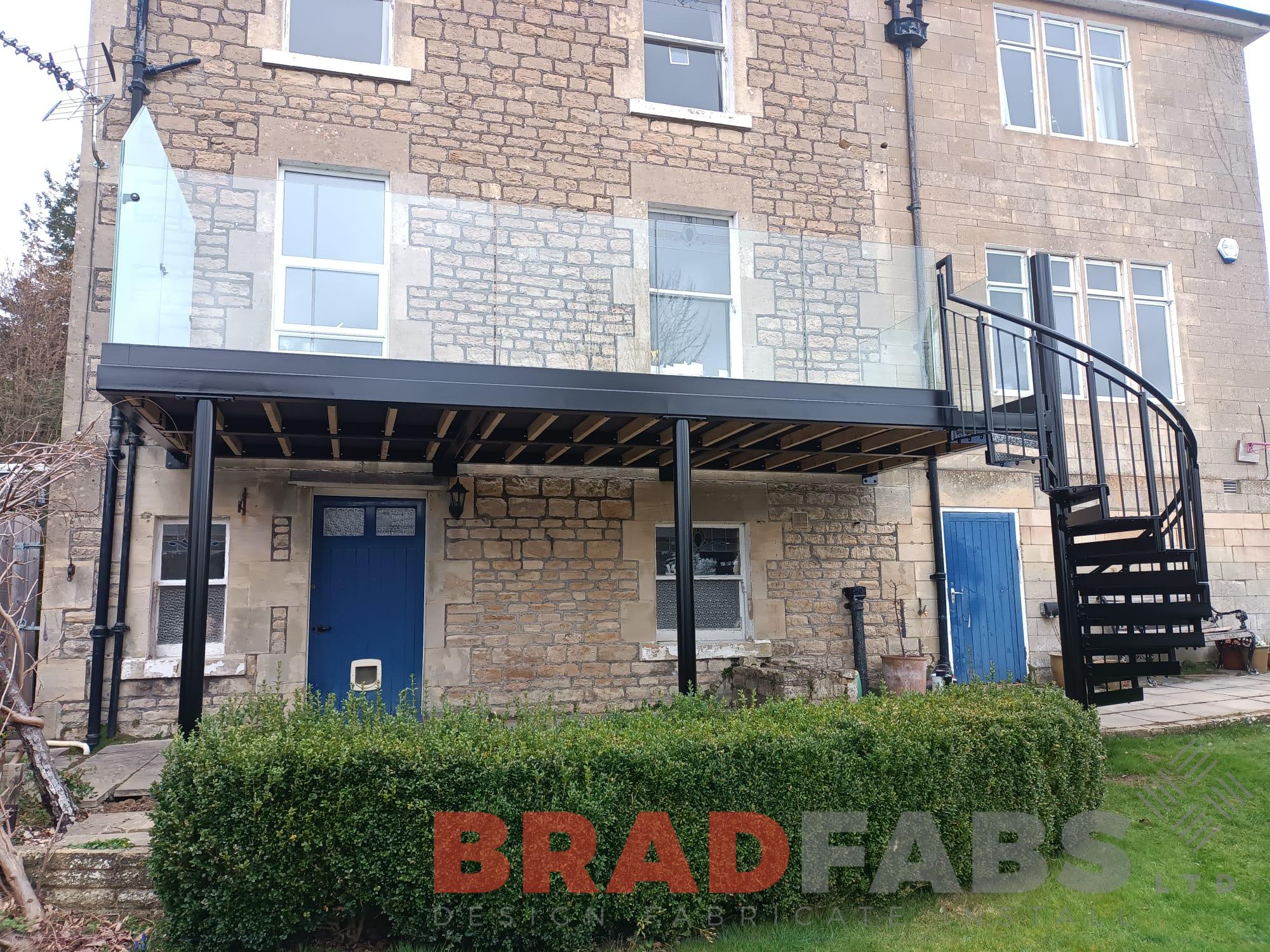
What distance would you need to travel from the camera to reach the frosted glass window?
8.28 meters

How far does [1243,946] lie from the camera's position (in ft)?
12.4

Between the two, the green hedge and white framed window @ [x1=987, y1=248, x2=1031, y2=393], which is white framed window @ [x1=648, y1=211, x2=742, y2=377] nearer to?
the green hedge

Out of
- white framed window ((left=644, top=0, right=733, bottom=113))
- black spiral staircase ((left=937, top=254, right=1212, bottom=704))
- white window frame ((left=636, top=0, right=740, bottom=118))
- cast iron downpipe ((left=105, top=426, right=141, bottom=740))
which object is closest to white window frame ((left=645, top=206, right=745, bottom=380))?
black spiral staircase ((left=937, top=254, right=1212, bottom=704))

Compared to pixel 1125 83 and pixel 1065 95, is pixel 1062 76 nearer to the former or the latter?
pixel 1065 95

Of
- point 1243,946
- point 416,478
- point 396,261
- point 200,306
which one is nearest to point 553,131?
point 396,261

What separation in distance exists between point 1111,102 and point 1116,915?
9.63 meters

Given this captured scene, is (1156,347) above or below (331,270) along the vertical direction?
above

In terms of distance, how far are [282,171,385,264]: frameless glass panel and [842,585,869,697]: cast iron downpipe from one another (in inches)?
209

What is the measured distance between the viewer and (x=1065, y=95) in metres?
10.1

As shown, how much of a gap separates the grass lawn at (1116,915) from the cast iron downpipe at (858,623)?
3.50 m

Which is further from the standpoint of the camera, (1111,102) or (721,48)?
(1111,102)

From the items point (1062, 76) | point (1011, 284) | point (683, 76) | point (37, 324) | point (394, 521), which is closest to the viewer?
point (394, 521)

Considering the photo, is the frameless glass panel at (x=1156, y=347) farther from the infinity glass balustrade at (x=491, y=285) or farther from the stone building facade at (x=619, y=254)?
the infinity glass balustrade at (x=491, y=285)

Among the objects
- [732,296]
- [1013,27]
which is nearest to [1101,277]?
[1013,27]
